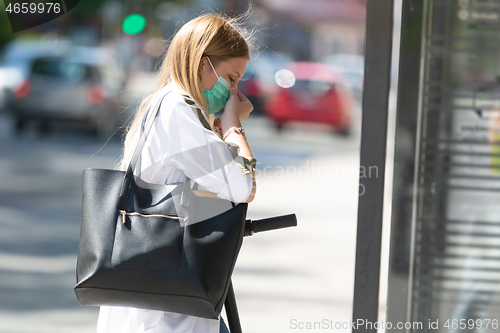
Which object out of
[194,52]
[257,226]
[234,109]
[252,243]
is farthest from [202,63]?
[252,243]

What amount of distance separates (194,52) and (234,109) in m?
0.23

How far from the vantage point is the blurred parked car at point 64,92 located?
13234mm

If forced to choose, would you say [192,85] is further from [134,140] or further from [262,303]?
[262,303]

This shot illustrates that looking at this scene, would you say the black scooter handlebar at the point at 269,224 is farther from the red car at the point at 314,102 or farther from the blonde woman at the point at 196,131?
the red car at the point at 314,102

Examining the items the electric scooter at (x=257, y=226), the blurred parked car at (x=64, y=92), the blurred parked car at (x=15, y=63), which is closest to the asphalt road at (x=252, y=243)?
the blurred parked car at (x=64, y=92)

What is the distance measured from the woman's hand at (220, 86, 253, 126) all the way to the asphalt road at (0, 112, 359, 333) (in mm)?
2086

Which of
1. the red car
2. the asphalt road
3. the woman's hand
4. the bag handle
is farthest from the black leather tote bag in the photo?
the red car

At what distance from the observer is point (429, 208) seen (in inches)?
96.4

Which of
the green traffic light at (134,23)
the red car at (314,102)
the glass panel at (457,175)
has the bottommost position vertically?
the red car at (314,102)

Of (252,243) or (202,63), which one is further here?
(252,243)

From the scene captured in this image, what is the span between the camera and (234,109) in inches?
78.1

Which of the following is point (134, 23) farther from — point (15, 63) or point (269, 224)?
point (15, 63)

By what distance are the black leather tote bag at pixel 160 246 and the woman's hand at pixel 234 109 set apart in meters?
0.33

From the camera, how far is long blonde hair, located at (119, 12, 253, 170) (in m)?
1.87
